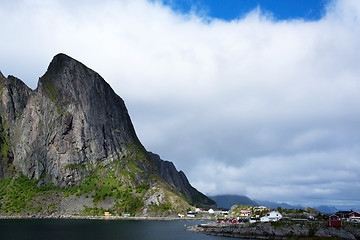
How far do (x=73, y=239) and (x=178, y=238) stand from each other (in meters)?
38.1

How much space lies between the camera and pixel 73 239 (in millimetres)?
109375

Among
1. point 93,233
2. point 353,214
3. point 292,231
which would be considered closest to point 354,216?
point 353,214

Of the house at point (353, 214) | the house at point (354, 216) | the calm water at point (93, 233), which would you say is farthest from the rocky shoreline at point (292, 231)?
the house at point (353, 214)

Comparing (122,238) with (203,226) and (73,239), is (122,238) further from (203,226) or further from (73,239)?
(203,226)

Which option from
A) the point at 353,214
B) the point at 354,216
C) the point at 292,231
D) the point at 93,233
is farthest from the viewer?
the point at 353,214

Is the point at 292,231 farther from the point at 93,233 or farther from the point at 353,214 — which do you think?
the point at 93,233

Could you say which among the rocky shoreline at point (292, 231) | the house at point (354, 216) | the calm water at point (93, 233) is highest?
the house at point (354, 216)

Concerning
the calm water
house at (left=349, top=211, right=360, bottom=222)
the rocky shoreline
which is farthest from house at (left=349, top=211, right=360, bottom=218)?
the calm water

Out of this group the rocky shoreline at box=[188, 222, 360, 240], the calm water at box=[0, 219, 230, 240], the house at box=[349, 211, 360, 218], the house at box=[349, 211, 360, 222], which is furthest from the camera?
the house at box=[349, 211, 360, 218]

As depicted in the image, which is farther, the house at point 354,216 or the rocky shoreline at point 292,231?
the house at point 354,216

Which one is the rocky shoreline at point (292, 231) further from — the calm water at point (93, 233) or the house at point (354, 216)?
the house at point (354, 216)

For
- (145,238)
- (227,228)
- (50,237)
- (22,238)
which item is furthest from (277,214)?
(22,238)

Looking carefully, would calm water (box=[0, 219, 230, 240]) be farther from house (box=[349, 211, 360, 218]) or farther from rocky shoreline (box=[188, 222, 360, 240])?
house (box=[349, 211, 360, 218])

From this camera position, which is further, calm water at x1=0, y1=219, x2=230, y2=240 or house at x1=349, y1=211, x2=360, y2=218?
house at x1=349, y1=211, x2=360, y2=218
